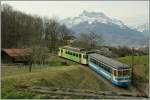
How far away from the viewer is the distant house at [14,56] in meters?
41.1

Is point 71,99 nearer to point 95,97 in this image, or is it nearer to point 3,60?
point 95,97

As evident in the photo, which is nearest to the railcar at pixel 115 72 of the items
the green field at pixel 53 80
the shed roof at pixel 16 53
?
the green field at pixel 53 80

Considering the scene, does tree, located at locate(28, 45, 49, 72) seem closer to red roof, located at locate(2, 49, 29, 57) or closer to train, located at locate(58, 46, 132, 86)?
red roof, located at locate(2, 49, 29, 57)

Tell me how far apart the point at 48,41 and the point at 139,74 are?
38794 mm

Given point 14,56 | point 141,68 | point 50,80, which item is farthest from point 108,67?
point 14,56

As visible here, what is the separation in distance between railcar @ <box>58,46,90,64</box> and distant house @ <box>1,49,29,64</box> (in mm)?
6184

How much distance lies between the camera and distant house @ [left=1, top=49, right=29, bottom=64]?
41.1 meters

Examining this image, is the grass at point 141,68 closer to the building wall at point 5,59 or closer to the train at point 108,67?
the train at point 108,67

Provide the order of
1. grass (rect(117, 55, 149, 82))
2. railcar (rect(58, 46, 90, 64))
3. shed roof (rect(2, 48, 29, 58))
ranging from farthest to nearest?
shed roof (rect(2, 48, 29, 58)) < railcar (rect(58, 46, 90, 64)) < grass (rect(117, 55, 149, 82))

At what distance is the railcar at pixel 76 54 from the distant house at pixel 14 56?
243 inches

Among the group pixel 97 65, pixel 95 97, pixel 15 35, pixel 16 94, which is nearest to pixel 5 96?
pixel 16 94

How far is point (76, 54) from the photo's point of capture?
40438mm

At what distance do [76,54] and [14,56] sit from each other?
348 inches

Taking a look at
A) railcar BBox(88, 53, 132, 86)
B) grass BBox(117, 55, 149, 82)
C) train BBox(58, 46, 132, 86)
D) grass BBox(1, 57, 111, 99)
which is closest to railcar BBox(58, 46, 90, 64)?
train BBox(58, 46, 132, 86)
